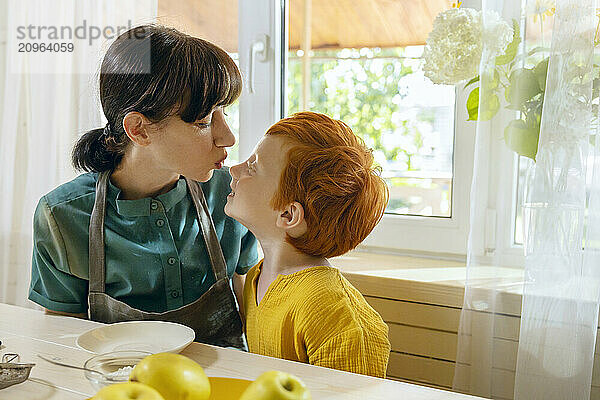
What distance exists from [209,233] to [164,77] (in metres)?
0.35

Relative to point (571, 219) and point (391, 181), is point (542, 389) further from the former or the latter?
point (391, 181)

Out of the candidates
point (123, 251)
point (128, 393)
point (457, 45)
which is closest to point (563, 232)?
point (457, 45)

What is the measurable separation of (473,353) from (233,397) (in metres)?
0.79

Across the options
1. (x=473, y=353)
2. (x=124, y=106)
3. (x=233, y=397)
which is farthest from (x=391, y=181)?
(x=233, y=397)

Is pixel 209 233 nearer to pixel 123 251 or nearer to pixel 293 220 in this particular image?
pixel 123 251

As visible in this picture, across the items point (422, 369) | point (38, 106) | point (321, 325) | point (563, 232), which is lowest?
point (422, 369)

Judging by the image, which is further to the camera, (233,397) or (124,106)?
(124,106)

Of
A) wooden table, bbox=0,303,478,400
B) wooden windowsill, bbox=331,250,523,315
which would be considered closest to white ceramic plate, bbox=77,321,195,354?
wooden table, bbox=0,303,478,400

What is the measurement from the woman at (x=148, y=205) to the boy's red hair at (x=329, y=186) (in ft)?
0.72

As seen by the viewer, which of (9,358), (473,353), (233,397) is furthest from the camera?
(473,353)

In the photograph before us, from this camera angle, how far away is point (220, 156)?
138 centimetres

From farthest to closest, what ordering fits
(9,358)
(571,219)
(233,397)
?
(571,219) < (9,358) < (233,397)

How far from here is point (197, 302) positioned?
137cm

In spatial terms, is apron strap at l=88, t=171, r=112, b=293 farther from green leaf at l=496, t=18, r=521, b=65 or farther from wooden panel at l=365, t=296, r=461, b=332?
green leaf at l=496, t=18, r=521, b=65
